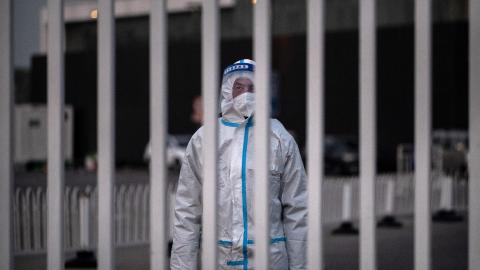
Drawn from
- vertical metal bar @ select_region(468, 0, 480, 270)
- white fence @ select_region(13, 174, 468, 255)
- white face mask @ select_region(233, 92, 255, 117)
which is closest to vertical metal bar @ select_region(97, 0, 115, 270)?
vertical metal bar @ select_region(468, 0, 480, 270)

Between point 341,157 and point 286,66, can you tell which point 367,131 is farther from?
point 286,66

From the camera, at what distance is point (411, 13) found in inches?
1527

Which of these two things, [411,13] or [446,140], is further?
[411,13]

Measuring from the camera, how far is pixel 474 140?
2129 mm

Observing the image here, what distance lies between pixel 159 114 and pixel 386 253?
9.83 meters

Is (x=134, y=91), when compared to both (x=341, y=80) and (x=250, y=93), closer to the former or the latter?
(x=341, y=80)

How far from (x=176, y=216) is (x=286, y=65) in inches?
1458

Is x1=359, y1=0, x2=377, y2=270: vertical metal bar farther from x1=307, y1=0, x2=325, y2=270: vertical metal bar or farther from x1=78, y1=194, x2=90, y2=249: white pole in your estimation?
x1=78, y1=194, x2=90, y2=249: white pole

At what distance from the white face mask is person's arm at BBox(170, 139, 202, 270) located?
0.91ft

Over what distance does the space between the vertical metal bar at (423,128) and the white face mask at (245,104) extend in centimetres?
167

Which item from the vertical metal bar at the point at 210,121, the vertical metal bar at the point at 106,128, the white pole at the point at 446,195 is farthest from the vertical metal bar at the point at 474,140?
the white pole at the point at 446,195

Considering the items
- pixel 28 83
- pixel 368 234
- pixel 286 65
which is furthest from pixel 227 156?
pixel 28 83

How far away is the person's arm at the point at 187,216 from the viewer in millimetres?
3828

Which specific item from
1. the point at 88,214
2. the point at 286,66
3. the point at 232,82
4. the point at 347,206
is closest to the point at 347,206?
the point at 347,206
